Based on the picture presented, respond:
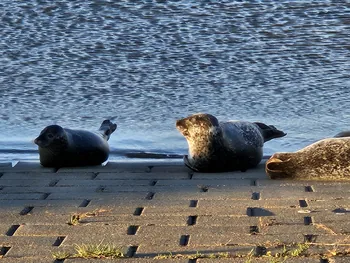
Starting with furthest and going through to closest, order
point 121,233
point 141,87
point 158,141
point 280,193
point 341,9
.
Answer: point 341,9 < point 141,87 < point 158,141 < point 280,193 < point 121,233

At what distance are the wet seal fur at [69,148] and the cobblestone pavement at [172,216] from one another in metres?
0.27

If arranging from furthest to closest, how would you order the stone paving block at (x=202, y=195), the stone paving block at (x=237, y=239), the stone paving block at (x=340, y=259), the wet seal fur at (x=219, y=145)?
the wet seal fur at (x=219, y=145) → the stone paving block at (x=202, y=195) → the stone paving block at (x=237, y=239) → the stone paving block at (x=340, y=259)

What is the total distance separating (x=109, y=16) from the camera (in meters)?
11.8

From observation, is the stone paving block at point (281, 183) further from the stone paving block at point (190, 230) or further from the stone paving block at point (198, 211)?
the stone paving block at point (190, 230)

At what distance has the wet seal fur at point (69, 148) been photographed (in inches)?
251

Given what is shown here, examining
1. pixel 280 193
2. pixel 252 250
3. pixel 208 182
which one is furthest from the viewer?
pixel 208 182

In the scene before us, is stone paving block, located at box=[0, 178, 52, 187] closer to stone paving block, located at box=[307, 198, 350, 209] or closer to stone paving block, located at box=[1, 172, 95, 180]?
stone paving block, located at box=[1, 172, 95, 180]

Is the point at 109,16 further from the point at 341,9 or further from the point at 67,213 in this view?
the point at 67,213

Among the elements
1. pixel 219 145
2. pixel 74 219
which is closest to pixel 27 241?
pixel 74 219

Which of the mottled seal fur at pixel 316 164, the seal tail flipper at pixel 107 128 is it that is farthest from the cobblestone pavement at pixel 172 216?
the seal tail flipper at pixel 107 128

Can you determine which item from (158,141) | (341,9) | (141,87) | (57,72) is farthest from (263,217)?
(341,9)

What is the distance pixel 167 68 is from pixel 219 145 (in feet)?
12.3

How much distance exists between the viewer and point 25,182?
224 inches

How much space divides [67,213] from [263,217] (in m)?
1.01
